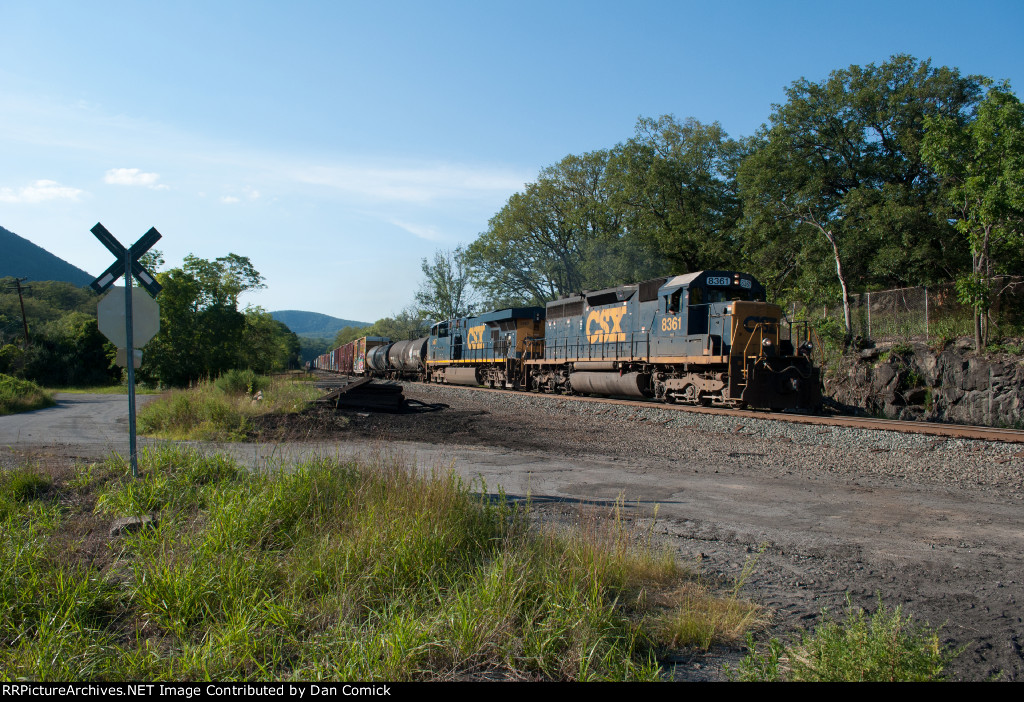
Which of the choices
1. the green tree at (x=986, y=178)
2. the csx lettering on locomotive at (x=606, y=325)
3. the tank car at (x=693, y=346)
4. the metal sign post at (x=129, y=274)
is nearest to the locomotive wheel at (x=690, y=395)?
the tank car at (x=693, y=346)

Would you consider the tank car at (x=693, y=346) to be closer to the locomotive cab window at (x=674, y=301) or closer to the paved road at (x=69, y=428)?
the locomotive cab window at (x=674, y=301)

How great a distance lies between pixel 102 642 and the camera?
11.7 ft

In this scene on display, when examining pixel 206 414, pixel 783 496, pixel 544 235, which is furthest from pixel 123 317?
pixel 544 235

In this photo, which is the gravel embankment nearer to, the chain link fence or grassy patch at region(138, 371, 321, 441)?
grassy patch at region(138, 371, 321, 441)

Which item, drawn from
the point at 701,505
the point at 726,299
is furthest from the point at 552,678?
the point at 726,299

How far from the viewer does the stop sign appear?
22.0 ft

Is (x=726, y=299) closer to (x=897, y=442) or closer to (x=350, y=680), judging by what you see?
(x=897, y=442)

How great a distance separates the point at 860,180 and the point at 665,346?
20301 millimetres

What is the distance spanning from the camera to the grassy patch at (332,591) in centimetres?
324

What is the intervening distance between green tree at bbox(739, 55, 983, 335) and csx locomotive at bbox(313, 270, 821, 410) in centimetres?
1000

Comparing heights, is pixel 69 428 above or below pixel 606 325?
below

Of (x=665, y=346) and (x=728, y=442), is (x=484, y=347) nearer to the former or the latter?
(x=665, y=346)

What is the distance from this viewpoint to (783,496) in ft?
24.5

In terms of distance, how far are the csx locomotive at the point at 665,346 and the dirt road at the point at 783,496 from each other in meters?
2.52
